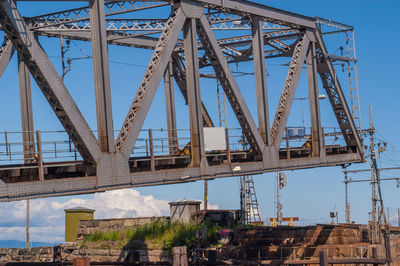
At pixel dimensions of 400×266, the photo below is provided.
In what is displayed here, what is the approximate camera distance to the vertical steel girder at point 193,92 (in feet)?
67.7

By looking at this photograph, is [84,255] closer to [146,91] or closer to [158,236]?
[158,236]

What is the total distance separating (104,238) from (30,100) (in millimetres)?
13754

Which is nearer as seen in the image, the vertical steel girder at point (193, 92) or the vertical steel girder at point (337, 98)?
the vertical steel girder at point (193, 92)

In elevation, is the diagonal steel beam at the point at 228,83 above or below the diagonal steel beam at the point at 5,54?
below

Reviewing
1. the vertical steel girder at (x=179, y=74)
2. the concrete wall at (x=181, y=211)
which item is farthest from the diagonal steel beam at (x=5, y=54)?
the concrete wall at (x=181, y=211)

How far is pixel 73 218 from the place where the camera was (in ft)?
148

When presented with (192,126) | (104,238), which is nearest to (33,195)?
(192,126)

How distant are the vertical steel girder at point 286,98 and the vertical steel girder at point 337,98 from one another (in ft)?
8.36

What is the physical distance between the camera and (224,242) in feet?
110

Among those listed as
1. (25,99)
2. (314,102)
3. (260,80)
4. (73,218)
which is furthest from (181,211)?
(260,80)

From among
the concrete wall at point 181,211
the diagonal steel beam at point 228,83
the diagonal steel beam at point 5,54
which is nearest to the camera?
the diagonal steel beam at point 228,83

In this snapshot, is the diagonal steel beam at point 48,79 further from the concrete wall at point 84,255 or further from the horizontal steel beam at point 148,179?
the concrete wall at point 84,255

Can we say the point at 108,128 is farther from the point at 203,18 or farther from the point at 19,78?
the point at 19,78

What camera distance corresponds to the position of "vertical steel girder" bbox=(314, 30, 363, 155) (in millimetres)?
29219
